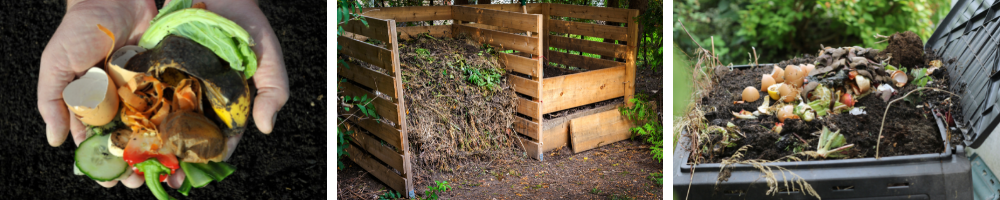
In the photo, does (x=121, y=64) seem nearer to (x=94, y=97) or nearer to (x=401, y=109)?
(x=94, y=97)

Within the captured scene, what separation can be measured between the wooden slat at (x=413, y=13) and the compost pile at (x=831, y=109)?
7.95 ft

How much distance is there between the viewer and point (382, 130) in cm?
310

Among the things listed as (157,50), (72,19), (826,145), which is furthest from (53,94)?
(826,145)

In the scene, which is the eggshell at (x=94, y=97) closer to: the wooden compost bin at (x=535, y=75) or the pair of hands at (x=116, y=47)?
the pair of hands at (x=116, y=47)

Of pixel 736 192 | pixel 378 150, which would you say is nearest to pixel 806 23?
pixel 736 192

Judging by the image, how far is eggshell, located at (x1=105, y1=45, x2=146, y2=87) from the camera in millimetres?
1337

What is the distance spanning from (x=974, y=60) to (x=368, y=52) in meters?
2.62

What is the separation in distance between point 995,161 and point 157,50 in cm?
224

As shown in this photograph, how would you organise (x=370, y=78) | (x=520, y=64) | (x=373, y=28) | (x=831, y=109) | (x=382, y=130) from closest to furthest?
(x=831, y=109)
(x=373, y=28)
(x=370, y=78)
(x=382, y=130)
(x=520, y=64)

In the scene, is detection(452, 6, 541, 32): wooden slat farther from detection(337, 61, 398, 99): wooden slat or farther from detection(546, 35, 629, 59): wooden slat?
detection(337, 61, 398, 99): wooden slat

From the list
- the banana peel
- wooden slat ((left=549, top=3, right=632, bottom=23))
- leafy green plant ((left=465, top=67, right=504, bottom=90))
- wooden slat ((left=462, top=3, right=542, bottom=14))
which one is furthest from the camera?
wooden slat ((left=462, top=3, right=542, bottom=14))

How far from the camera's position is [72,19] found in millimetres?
1504

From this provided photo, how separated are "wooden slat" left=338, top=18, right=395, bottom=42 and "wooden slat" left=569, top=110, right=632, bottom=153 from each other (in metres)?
1.77

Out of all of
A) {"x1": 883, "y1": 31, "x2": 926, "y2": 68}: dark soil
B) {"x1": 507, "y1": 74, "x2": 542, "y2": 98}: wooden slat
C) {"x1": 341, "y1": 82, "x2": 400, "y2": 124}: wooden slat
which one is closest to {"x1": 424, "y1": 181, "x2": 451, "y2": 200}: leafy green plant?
{"x1": 341, "y1": 82, "x2": 400, "y2": 124}: wooden slat
